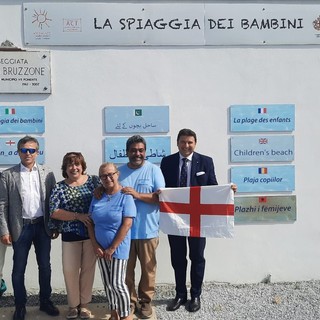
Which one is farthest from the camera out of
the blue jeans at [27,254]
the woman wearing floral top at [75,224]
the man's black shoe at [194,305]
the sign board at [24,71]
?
the sign board at [24,71]

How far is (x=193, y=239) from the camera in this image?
4.82 m

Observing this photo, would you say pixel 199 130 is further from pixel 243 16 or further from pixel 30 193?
pixel 30 193

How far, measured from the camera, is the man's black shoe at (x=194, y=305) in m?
4.90

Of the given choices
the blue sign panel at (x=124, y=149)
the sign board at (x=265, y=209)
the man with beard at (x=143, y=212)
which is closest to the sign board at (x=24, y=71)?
the blue sign panel at (x=124, y=149)

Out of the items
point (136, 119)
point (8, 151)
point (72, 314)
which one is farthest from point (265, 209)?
point (8, 151)

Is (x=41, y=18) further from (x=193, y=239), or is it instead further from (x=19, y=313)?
(x=19, y=313)

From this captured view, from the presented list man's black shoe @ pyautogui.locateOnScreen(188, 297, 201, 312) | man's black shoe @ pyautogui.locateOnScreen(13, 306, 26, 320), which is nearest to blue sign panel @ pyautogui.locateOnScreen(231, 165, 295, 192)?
man's black shoe @ pyautogui.locateOnScreen(188, 297, 201, 312)

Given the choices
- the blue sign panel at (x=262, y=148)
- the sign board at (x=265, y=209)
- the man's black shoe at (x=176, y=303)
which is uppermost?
the blue sign panel at (x=262, y=148)

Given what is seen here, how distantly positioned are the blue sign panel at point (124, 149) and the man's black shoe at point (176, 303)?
5.27 ft

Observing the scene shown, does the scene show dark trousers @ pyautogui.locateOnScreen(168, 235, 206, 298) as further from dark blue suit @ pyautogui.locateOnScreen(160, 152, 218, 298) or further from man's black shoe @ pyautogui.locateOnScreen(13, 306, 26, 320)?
man's black shoe @ pyautogui.locateOnScreen(13, 306, 26, 320)

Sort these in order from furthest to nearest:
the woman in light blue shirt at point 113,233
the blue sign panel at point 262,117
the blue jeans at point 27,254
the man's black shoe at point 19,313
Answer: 1. the blue sign panel at point 262,117
2. the man's black shoe at point 19,313
3. the blue jeans at point 27,254
4. the woman in light blue shirt at point 113,233

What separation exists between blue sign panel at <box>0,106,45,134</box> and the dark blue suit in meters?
1.64

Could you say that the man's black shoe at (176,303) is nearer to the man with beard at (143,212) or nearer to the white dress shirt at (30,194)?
the man with beard at (143,212)

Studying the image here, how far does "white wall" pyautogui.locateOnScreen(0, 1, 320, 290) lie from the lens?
5.37 meters
